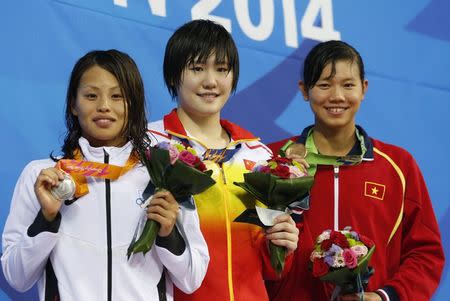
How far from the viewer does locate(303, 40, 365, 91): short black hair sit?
3.03 m

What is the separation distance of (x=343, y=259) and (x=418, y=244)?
400 mm

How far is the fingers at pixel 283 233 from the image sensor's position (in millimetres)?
2592

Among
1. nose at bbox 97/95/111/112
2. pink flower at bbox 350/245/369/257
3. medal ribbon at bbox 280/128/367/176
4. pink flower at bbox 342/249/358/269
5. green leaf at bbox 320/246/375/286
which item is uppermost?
nose at bbox 97/95/111/112

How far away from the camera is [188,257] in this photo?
240cm

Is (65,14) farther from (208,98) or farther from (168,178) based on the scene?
(168,178)

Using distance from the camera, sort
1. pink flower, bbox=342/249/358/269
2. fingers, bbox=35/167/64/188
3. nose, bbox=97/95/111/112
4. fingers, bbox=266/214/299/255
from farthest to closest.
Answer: pink flower, bbox=342/249/358/269 < fingers, bbox=266/214/299/255 < nose, bbox=97/95/111/112 < fingers, bbox=35/167/64/188

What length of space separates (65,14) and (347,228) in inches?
48.2

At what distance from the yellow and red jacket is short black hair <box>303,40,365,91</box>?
1.45ft

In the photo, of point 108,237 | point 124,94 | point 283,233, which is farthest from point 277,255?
point 124,94

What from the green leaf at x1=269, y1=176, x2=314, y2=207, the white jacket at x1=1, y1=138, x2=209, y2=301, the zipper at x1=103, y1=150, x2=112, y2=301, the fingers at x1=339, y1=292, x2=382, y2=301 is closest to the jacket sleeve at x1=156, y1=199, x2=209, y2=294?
the white jacket at x1=1, y1=138, x2=209, y2=301

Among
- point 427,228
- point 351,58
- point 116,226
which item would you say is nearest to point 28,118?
point 116,226

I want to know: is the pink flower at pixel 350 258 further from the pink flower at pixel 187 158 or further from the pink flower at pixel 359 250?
the pink flower at pixel 187 158

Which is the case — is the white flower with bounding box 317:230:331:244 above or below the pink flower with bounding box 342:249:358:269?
above

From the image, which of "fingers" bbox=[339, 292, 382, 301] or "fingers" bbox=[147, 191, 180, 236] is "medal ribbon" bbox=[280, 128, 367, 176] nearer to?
"fingers" bbox=[339, 292, 382, 301]
